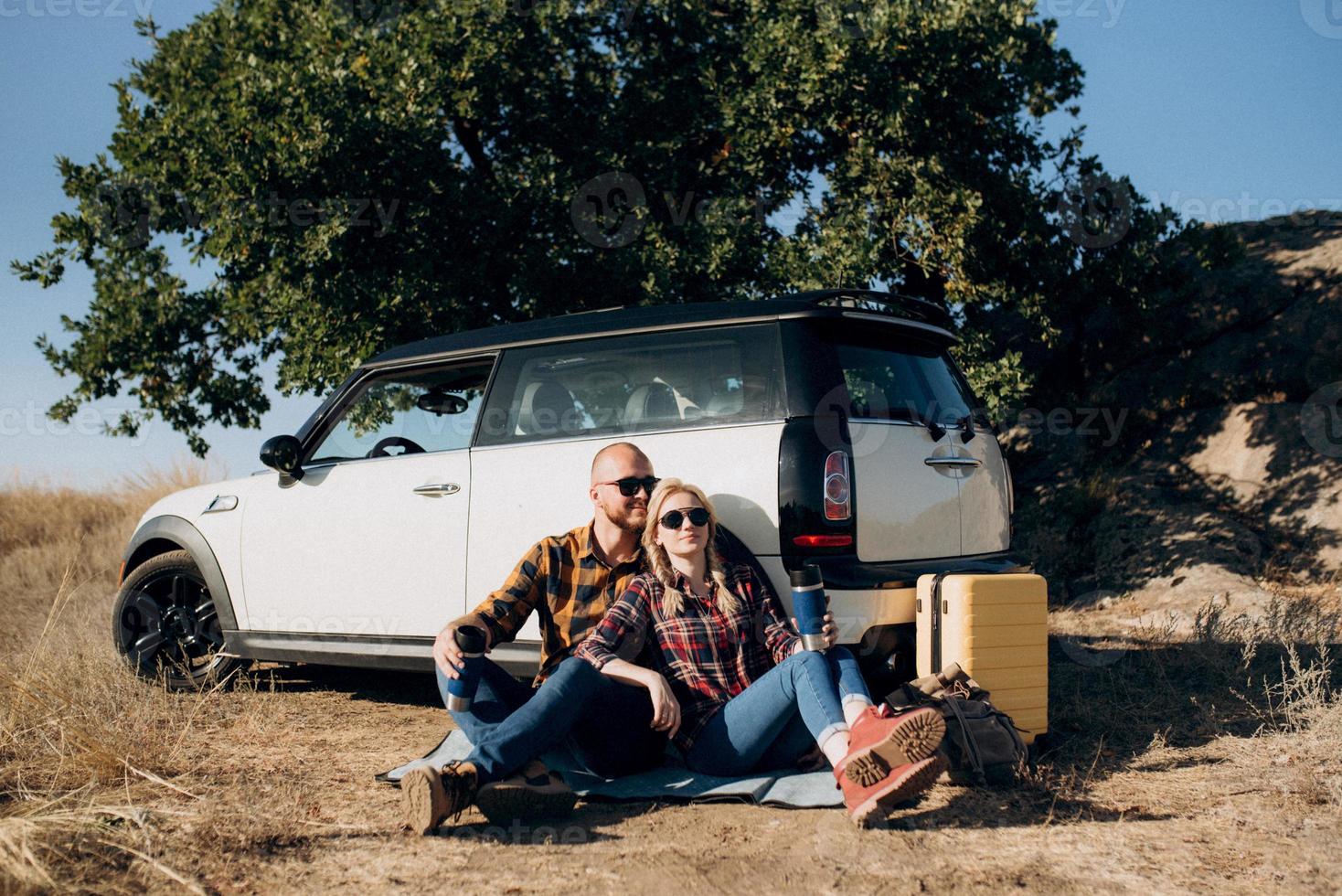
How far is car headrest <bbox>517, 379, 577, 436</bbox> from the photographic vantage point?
4.96m

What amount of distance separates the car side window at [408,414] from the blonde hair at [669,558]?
1.41 meters

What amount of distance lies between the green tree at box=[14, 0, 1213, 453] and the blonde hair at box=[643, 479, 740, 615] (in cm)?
601

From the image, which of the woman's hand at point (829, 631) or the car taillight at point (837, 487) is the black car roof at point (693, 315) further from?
the woman's hand at point (829, 631)

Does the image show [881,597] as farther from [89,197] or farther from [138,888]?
[89,197]

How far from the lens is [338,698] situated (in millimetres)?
6211

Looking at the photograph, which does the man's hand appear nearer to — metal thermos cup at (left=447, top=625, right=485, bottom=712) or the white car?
metal thermos cup at (left=447, top=625, right=485, bottom=712)

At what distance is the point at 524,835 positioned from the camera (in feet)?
11.7

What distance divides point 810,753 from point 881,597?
0.66 metres

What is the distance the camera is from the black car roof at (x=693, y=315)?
4.55 meters

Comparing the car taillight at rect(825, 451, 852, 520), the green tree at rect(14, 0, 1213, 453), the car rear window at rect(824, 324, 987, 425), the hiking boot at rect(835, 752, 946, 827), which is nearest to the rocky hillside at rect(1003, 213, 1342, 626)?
the green tree at rect(14, 0, 1213, 453)

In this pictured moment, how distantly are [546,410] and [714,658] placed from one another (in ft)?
4.98

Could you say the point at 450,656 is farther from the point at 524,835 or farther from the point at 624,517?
the point at 624,517

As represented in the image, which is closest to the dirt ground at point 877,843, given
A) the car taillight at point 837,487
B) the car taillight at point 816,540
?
the car taillight at point 816,540

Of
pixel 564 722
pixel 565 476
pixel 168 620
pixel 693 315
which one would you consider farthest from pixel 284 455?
pixel 564 722
